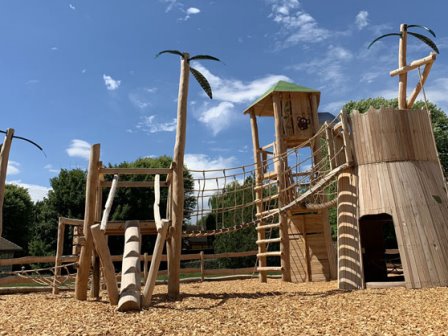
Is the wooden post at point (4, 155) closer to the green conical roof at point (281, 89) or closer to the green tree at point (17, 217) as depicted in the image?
the green conical roof at point (281, 89)

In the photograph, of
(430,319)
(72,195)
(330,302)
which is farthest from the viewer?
(72,195)

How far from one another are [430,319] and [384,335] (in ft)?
3.84

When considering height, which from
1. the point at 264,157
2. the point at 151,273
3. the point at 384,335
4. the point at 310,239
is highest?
the point at 264,157

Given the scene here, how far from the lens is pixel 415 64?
10.0 metres

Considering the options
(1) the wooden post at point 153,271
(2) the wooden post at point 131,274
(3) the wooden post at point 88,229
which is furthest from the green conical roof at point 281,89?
(1) the wooden post at point 153,271

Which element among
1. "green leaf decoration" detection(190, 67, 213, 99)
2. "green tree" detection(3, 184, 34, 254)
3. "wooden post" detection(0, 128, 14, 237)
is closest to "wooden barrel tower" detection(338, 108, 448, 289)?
"green leaf decoration" detection(190, 67, 213, 99)

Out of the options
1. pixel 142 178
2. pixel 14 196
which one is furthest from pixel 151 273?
pixel 14 196

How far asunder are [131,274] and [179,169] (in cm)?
305

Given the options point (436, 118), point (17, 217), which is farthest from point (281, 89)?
point (17, 217)

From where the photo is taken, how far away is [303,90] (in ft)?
48.1

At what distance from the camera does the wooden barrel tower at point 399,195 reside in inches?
330

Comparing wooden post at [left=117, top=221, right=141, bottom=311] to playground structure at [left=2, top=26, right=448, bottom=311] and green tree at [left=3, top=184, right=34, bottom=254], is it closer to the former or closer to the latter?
playground structure at [left=2, top=26, right=448, bottom=311]

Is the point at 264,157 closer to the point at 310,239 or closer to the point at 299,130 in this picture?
the point at 299,130

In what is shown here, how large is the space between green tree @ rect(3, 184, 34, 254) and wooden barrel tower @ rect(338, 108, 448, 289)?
31.1 m
